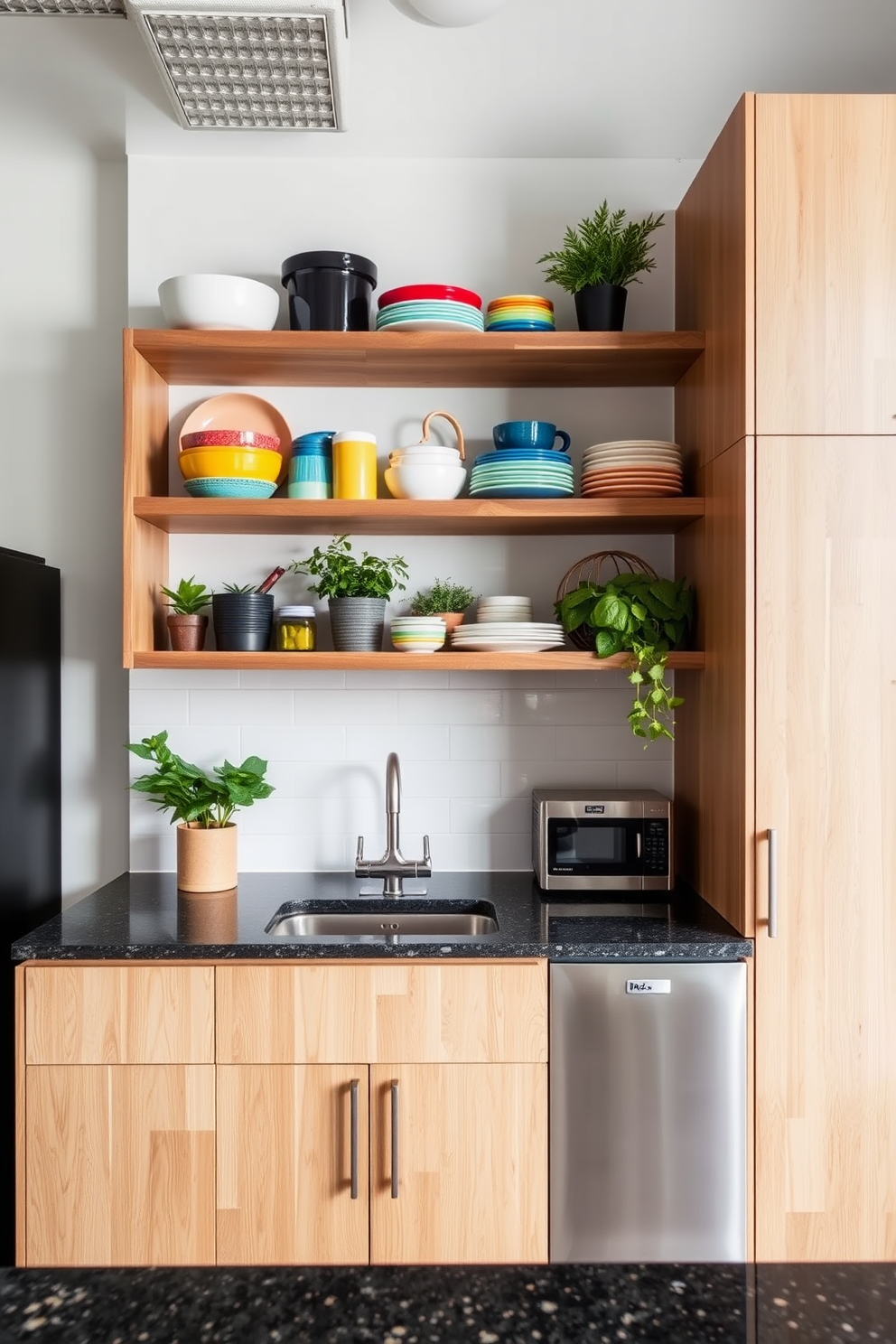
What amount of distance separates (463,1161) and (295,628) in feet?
3.94

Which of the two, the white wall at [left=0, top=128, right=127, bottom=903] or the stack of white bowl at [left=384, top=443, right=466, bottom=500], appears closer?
the stack of white bowl at [left=384, top=443, right=466, bottom=500]

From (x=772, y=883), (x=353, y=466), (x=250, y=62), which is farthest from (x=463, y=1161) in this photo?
(x=250, y=62)

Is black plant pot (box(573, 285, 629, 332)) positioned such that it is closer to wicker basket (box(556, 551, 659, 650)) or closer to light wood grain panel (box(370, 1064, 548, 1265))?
wicker basket (box(556, 551, 659, 650))

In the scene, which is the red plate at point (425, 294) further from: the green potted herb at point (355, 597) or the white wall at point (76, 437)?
the white wall at point (76, 437)

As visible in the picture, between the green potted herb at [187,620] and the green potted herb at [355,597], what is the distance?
0.90 ft

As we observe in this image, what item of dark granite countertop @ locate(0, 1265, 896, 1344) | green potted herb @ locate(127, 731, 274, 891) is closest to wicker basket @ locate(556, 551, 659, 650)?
green potted herb @ locate(127, 731, 274, 891)

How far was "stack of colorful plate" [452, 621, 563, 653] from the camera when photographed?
226 cm

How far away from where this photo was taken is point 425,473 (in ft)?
7.47

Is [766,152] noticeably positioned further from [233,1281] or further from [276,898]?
[233,1281]

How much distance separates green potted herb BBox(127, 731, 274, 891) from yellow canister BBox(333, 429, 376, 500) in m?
0.67

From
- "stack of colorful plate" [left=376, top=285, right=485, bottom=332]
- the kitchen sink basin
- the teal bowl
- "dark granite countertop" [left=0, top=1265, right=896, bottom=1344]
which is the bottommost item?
the kitchen sink basin

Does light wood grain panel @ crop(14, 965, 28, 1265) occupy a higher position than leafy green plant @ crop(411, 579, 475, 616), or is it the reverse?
leafy green plant @ crop(411, 579, 475, 616)

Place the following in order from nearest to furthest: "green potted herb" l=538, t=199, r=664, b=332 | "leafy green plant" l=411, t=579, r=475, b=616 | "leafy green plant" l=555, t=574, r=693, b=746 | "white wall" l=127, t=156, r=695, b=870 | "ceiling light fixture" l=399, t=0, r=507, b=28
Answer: "ceiling light fixture" l=399, t=0, r=507, b=28 → "leafy green plant" l=555, t=574, r=693, b=746 → "green potted herb" l=538, t=199, r=664, b=332 → "leafy green plant" l=411, t=579, r=475, b=616 → "white wall" l=127, t=156, r=695, b=870

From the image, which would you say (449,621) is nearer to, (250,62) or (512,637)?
(512,637)
